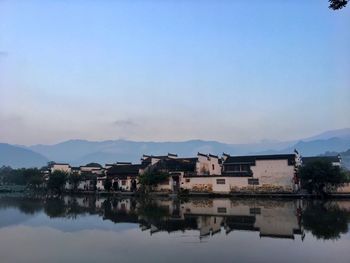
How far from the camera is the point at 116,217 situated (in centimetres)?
2452

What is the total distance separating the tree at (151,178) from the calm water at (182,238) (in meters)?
24.5

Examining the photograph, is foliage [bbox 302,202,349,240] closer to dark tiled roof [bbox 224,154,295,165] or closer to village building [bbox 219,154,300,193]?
village building [bbox 219,154,300,193]

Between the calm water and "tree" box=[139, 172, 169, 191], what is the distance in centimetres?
2448

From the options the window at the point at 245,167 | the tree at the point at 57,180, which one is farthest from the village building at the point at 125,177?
the window at the point at 245,167

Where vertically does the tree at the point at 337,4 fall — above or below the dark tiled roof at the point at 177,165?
above

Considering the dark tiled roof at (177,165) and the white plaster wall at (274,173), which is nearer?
the white plaster wall at (274,173)

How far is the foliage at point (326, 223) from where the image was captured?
54.1ft

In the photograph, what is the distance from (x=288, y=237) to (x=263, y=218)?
21.1 ft

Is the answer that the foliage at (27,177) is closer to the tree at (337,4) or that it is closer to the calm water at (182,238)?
the calm water at (182,238)

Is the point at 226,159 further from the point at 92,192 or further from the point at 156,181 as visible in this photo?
the point at 92,192

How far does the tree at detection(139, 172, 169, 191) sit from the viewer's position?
4844 centimetres

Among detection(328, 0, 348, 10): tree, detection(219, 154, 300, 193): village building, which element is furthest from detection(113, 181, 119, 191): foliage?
detection(328, 0, 348, 10): tree

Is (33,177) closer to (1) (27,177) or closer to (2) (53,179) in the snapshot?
(1) (27,177)

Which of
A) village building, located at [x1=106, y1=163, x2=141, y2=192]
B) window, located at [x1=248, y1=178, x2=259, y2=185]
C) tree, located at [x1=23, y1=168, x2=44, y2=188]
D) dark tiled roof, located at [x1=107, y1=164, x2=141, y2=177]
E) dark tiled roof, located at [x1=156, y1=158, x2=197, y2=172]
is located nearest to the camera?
window, located at [x1=248, y1=178, x2=259, y2=185]
